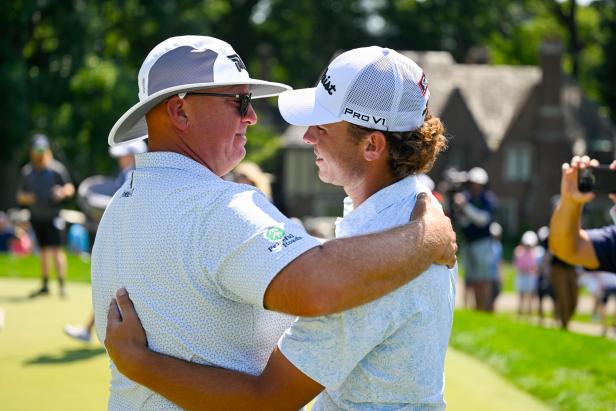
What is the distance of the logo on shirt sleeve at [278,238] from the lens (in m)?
2.20

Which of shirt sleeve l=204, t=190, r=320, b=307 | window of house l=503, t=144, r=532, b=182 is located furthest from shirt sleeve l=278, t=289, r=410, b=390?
window of house l=503, t=144, r=532, b=182

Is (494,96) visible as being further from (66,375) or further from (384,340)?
(384,340)

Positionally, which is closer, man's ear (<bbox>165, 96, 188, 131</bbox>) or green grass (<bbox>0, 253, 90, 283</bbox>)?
man's ear (<bbox>165, 96, 188, 131</bbox>)

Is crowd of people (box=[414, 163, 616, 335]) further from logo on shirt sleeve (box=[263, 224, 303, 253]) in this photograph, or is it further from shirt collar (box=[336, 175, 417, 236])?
logo on shirt sleeve (box=[263, 224, 303, 253])

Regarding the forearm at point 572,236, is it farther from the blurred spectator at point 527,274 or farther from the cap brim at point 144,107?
the blurred spectator at point 527,274

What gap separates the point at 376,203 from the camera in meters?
2.46

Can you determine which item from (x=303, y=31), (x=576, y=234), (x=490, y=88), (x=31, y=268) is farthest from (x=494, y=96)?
(x=576, y=234)

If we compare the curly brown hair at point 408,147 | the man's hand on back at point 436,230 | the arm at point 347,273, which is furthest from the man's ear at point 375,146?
the arm at point 347,273

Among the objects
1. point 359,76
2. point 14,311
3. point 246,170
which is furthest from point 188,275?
point 14,311

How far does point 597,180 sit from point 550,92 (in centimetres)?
4549

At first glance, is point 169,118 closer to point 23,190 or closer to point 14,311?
point 14,311

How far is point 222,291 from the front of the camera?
2.33m

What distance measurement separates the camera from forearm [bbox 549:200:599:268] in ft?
15.5

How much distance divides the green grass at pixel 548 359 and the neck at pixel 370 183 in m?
4.22
